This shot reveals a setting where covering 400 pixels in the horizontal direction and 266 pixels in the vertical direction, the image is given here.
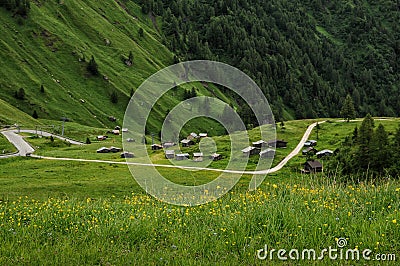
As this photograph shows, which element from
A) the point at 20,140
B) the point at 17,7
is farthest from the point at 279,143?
the point at 17,7

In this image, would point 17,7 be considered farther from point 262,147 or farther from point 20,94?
point 262,147

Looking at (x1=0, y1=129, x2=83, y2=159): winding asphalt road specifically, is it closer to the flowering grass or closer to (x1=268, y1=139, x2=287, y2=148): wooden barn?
(x1=268, y1=139, x2=287, y2=148): wooden barn

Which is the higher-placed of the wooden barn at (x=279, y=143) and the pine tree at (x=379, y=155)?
the wooden barn at (x=279, y=143)

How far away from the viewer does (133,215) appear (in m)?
11.1

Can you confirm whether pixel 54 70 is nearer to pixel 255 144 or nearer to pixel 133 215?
pixel 255 144

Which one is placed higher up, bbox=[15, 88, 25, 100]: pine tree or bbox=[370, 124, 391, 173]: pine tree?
bbox=[15, 88, 25, 100]: pine tree

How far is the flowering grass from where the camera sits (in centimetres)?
866

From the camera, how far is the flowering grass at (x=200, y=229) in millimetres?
8656

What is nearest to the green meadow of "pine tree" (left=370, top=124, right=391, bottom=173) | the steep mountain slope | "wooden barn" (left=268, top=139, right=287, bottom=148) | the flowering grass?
the flowering grass

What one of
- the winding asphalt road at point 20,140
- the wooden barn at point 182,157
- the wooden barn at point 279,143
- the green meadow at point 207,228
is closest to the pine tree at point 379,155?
the wooden barn at point 182,157

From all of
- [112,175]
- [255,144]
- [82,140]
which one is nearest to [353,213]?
[112,175]

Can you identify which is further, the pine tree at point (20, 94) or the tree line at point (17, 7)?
the tree line at point (17, 7)

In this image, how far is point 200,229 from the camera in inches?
388

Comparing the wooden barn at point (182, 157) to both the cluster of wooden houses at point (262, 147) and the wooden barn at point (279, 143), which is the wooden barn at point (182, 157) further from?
the wooden barn at point (279, 143)
